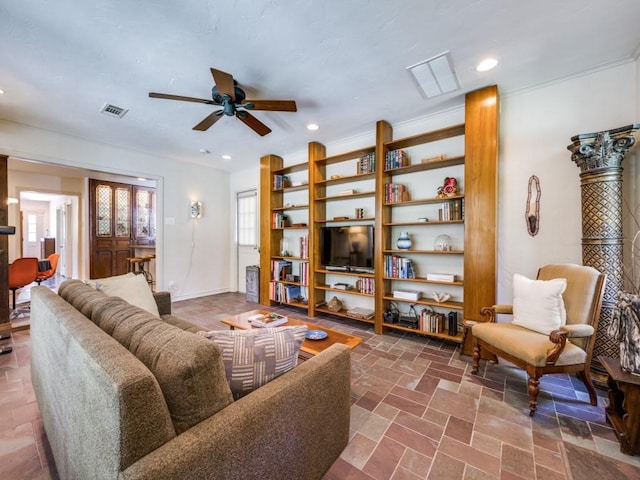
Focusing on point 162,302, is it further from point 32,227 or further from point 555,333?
point 32,227

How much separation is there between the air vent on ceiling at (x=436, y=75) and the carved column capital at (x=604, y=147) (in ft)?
3.62

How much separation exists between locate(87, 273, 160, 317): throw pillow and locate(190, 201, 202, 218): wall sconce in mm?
2921

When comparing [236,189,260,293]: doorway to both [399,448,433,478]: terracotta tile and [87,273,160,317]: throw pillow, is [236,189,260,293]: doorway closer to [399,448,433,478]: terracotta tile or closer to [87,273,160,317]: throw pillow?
[87,273,160,317]: throw pillow

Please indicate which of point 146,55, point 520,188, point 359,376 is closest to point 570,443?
point 359,376

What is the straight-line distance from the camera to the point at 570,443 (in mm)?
1461

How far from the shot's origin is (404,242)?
3049 mm

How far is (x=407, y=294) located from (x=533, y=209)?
57.8 inches

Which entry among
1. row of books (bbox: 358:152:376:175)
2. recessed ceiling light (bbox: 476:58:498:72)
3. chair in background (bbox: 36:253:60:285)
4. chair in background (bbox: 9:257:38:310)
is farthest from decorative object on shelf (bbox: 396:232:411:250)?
chair in background (bbox: 36:253:60:285)

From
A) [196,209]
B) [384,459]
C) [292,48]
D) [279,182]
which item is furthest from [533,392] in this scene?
[196,209]

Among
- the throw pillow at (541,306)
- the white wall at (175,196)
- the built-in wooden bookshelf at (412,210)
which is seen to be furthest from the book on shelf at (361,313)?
the white wall at (175,196)

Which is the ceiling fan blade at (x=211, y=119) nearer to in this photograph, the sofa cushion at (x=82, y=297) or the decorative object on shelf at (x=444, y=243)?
the sofa cushion at (x=82, y=297)

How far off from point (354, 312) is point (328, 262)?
2.53ft

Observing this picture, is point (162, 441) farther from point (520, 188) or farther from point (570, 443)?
point (520, 188)

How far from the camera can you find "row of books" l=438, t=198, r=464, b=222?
106 inches
